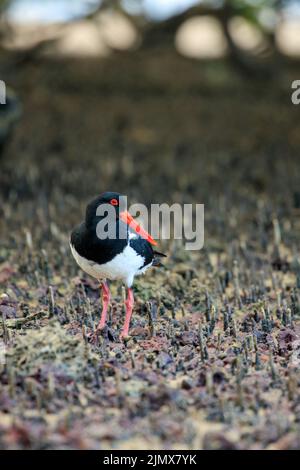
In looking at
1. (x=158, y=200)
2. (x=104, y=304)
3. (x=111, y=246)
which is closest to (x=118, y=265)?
(x=111, y=246)

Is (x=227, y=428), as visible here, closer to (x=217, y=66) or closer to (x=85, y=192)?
(x=85, y=192)

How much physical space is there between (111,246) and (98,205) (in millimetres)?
346

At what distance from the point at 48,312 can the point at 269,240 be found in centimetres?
339

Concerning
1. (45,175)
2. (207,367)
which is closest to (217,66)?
(45,175)

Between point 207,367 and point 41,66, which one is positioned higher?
point 41,66

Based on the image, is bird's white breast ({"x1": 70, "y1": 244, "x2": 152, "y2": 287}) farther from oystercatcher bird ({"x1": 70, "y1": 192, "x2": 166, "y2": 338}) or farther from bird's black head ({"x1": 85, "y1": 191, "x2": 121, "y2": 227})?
bird's black head ({"x1": 85, "y1": 191, "x2": 121, "y2": 227})

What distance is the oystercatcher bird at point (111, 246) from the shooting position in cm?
554

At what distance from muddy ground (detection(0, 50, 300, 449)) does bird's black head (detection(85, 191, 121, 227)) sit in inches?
32.1

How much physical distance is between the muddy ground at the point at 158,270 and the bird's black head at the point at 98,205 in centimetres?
82

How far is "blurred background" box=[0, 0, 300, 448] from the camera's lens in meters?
4.58

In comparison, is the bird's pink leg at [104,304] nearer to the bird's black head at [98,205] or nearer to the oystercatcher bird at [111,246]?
the oystercatcher bird at [111,246]

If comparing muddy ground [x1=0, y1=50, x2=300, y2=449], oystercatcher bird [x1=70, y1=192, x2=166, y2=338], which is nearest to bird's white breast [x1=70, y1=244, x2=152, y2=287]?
oystercatcher bird [x1=70, y1=192, x2=166, y2=338]

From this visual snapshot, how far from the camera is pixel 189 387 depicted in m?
4.84

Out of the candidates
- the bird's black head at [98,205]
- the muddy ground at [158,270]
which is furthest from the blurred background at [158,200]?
the bird's black head at [98,205]
